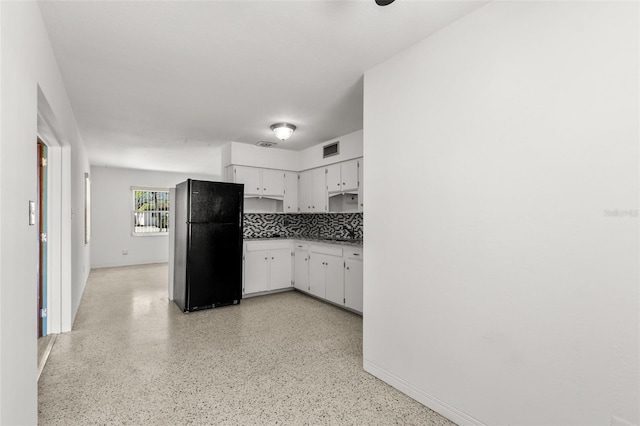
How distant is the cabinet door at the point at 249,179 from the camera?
5.10m

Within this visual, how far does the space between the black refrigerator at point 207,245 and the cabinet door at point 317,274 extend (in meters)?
1.10

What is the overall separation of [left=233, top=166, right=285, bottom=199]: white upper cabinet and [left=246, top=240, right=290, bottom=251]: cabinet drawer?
2.61 feet

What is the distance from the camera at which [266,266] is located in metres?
5.18

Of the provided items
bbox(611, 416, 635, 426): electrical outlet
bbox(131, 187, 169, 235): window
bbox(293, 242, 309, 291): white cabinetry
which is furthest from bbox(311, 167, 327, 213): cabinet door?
bbox(131, 187, 169, 235): window

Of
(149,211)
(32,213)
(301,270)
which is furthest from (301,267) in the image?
(149,211)

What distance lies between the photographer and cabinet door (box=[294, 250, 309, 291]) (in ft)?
16.8

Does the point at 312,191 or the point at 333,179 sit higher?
the point at 333,179

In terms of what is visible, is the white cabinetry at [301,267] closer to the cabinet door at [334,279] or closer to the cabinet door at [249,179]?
the cabinet door at [334,279]

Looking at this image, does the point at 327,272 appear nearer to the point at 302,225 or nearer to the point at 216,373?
the point at 302,225

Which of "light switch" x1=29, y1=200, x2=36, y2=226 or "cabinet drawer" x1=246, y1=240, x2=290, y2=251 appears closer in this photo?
"light switch" x1=29, y1=200, x2=36, y2=226

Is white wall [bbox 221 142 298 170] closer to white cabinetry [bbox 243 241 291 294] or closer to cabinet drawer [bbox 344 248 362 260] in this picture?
white cabinetry [bbox 243 241 291 294]

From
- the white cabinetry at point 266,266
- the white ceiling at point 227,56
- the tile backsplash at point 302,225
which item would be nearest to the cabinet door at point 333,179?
the tile backsplash at point 302,225

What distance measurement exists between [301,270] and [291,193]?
1.38 m

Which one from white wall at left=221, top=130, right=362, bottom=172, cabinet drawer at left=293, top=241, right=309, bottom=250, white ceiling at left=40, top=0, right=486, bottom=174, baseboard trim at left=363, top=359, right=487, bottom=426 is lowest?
baseboard trim at left=363, top=359, right=487, bottom=426
